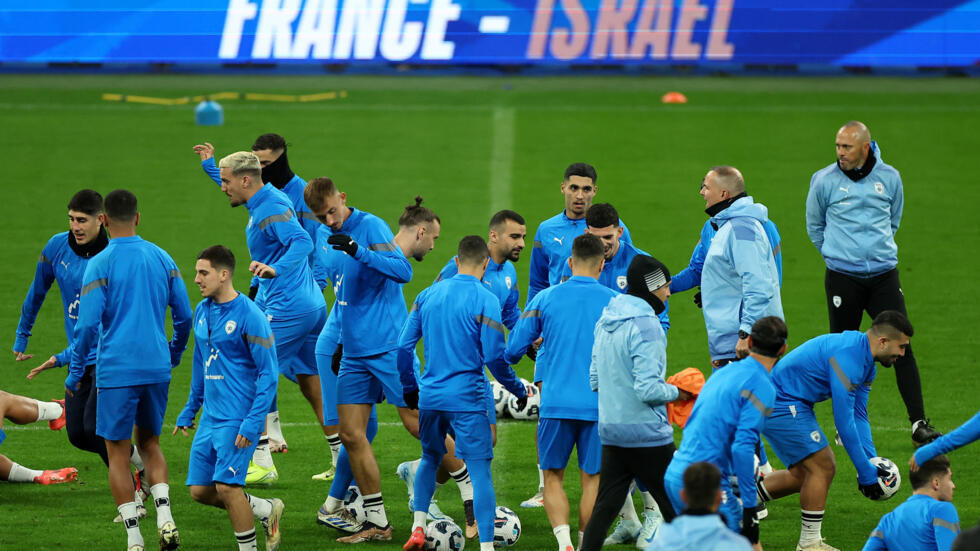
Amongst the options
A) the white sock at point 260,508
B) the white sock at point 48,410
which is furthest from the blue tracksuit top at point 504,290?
the white sock at point 48,410

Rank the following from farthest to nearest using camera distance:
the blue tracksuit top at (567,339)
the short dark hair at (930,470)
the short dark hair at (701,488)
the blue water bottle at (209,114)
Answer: the blue water bottle at (209,114)
the blue tracksuit top at (567,339)
the short dark hair at (930,470)
the short dark hair at (701,488)

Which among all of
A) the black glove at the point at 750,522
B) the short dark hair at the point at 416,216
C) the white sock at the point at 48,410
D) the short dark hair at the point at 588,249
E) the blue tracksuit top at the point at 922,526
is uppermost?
the short dark hair at the point at 416,216

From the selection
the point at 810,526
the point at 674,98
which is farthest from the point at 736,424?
the point at 674,98

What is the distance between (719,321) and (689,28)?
74.3 feet

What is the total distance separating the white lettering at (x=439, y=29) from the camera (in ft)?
101

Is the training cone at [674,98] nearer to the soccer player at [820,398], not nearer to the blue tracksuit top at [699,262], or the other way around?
the blue tracksuit top at [699,262]

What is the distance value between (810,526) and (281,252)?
428 centimetres

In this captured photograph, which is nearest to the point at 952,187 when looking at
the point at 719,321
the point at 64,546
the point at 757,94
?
the point at 757,94

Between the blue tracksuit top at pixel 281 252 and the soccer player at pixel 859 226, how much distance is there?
426 centimetres

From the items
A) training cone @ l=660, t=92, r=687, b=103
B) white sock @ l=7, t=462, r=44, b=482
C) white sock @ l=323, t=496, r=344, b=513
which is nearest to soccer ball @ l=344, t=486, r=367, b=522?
white sock @ l=323, t=496, r=344, b=513

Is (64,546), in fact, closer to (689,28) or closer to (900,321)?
(900,321)

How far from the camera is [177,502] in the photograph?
9492mm

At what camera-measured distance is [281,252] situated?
9734 millimetres

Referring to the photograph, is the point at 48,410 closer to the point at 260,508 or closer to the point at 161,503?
the point at 161,503
